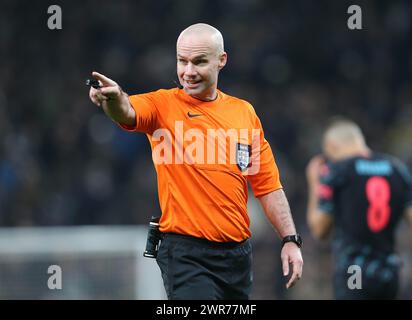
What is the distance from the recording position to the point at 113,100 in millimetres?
4688

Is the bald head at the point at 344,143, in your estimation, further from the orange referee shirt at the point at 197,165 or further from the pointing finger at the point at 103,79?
the pointing finger at the point at 103,79

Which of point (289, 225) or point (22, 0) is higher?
point (22, 0)

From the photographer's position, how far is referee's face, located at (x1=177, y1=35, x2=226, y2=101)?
16.8 feet

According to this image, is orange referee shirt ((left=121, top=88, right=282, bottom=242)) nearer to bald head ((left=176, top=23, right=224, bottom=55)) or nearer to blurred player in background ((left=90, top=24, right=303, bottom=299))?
blurred player in background ((left=90, top=24, right=303, bottom=299))

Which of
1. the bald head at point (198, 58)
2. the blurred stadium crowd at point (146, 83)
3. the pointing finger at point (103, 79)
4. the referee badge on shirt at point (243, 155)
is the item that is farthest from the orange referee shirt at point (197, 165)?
→ the blurred stadium crowd at point (146, 83)

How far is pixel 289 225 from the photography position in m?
5.40

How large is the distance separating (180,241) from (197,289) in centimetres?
26

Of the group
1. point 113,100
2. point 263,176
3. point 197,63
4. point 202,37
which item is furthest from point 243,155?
point 113,100

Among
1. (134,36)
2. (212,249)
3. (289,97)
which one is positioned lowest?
(212,249)

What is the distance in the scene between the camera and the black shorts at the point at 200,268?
5.09 meters

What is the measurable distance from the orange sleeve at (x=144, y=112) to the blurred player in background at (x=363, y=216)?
2.63 meters

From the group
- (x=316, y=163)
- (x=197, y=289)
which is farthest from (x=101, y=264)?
(x=197, y=289)

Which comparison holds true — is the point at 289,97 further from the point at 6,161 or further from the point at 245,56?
the point at 6,161

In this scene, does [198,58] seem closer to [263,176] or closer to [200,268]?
[263,176]
